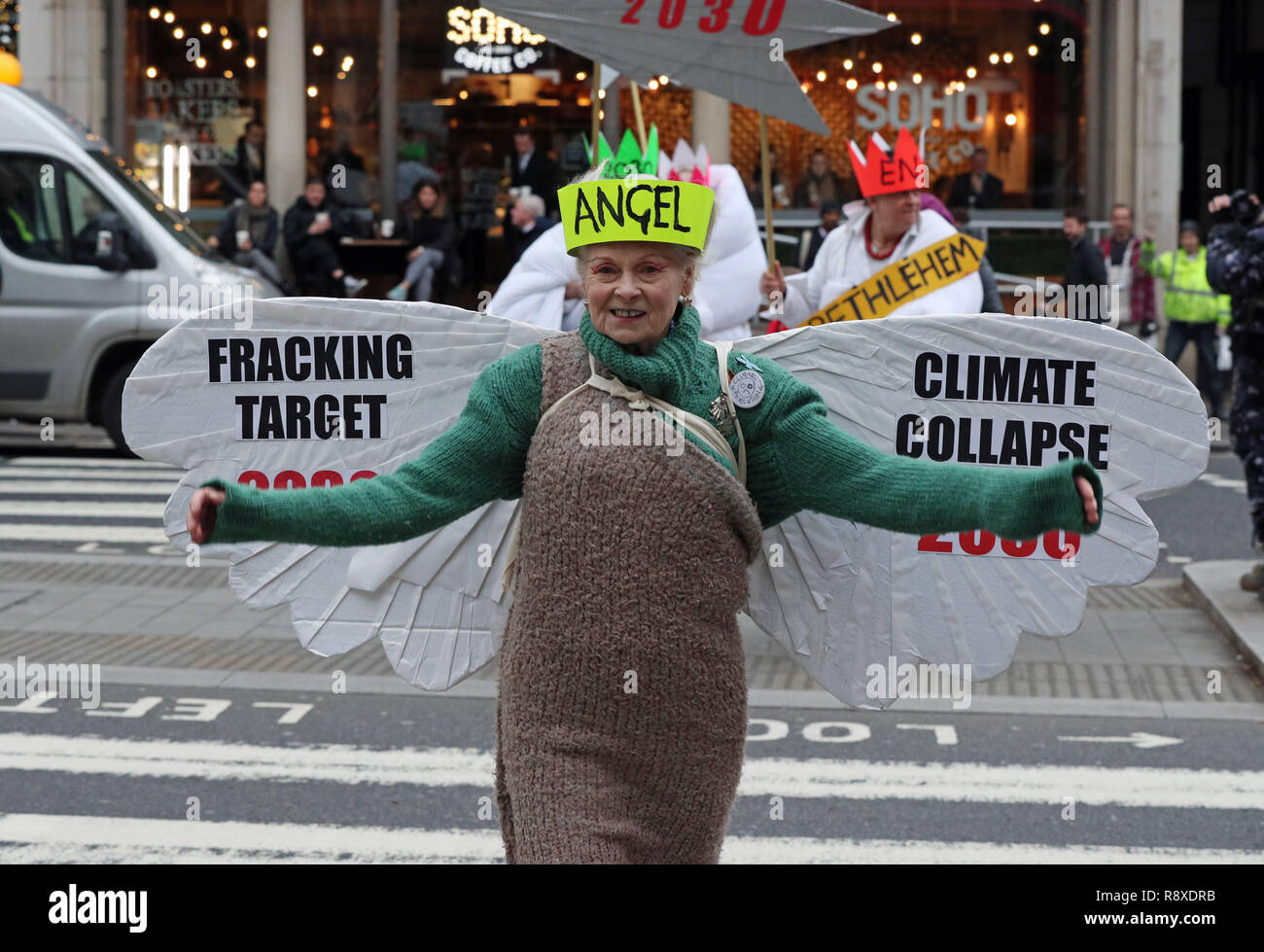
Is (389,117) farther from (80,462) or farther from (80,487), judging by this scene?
(80,487)

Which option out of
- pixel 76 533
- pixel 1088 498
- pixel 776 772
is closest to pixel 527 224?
pixel 76 533

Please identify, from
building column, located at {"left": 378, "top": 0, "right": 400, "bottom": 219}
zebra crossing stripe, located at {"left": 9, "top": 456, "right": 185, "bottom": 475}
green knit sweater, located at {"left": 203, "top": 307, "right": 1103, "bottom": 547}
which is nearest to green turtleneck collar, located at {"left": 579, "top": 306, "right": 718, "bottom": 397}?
green knit sweater, located at {"left": 203, "top": 307, "right": 1103, "bottom": 547}

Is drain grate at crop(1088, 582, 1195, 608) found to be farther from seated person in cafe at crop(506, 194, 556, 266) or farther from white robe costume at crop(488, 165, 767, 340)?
seated person in cafe at crop(506, 194, 556, 266)

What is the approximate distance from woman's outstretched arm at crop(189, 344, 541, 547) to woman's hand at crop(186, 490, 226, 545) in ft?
0.23

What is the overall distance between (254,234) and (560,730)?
15972 mm

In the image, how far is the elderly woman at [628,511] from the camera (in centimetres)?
301

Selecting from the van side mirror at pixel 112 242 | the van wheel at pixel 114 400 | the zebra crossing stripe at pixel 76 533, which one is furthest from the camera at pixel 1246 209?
the van side mirror at pixel 112 242

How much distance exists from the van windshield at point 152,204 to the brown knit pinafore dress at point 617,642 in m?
11.9

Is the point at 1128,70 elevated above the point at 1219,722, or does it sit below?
above

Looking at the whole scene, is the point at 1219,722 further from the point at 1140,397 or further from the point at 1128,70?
the point at 1128,70

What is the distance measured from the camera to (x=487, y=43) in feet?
65.1

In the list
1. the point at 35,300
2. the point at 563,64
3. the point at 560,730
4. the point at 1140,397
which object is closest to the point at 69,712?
the point at 560,730

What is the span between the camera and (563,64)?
19922 millimetres

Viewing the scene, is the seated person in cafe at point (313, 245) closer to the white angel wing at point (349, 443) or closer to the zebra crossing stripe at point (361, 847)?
the zebra crossing stripe at point (361, 847)
